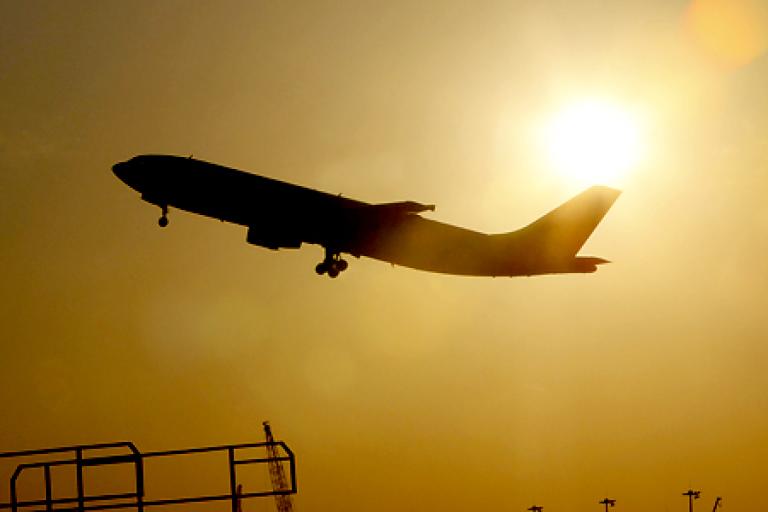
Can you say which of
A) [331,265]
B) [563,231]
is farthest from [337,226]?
[563,231]

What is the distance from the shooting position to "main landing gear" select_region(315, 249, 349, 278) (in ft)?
226

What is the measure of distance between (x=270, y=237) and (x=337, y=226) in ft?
14.8

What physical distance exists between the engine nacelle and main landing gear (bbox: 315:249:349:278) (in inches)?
96.8

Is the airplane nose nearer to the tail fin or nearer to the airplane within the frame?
the airplane

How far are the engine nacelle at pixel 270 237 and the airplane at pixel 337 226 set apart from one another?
65mm

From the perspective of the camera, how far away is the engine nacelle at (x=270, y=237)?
6644 cm

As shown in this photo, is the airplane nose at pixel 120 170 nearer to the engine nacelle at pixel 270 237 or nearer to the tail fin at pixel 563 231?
the engine nacelle at pixel 270 237

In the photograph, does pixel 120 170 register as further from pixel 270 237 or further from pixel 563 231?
pixel 563 231

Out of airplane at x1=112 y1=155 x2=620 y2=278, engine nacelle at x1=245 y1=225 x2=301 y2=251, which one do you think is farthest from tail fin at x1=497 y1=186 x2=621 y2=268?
engine nacelle at x1=245 y1=225 x2=301 y2=251

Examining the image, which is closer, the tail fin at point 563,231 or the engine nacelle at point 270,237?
the engine nacelle at point 270,237

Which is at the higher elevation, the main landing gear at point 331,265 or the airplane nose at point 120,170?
the airplane nose at point 120,170

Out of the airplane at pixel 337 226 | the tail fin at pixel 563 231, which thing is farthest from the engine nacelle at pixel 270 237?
the tail fin at pixel 563 231

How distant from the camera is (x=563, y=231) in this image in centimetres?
7831

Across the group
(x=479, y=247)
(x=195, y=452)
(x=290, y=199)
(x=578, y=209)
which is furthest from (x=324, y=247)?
(x=195, y=452)
